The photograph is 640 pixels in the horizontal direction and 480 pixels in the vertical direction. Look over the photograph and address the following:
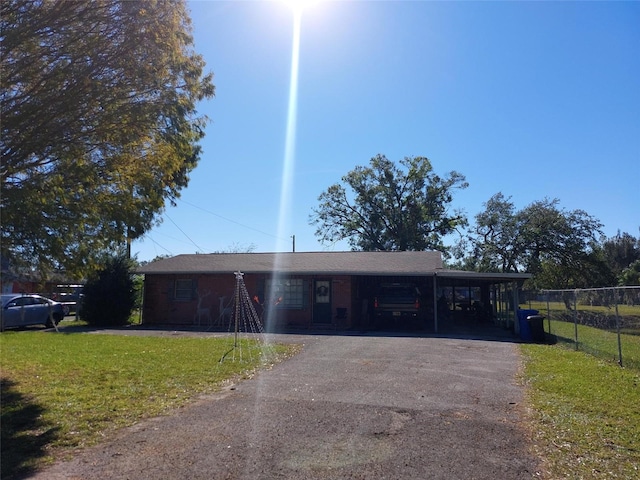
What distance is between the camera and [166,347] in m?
13.8

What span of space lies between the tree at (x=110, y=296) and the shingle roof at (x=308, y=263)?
998 millimetres

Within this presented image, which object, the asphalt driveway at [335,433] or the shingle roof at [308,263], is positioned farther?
the shingle roof at [308,263]

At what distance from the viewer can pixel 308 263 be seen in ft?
72.7

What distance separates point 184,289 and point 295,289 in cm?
537

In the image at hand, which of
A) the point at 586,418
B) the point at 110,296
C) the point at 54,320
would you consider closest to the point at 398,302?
the point at 110,296

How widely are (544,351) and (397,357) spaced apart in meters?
4.50

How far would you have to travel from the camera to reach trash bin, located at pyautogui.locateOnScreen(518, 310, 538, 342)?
1636 cm

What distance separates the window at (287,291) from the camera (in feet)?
70.8

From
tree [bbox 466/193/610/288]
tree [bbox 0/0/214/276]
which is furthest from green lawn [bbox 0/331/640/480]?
tree [bbox 466/193/610/288]

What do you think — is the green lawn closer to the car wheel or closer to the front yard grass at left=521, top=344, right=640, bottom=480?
the front yard grass at left=521, top=344, right=640, bottom=480

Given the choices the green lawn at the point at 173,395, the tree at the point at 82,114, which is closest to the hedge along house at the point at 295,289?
the green lawn at the point at 173,395

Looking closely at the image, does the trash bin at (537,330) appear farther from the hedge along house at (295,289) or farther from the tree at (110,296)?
the tree at (110,296)

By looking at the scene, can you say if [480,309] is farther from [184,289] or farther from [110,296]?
[110,296]

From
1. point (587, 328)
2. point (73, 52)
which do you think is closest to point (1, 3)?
point (73, 52)
